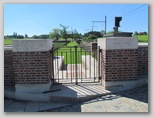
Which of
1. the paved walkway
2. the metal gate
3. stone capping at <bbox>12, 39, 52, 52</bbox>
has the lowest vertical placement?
the paved walkway

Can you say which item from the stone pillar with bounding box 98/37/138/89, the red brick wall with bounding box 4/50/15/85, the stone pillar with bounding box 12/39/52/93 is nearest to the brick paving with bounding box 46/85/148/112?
the stone pillar with bounding box 98/37/138/89

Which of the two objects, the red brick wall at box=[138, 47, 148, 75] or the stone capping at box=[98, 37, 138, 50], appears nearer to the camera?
the stone capping at box=[98, 37, 138, 50]

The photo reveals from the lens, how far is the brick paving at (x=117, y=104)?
414cm

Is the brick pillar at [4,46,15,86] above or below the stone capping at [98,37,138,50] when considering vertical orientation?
below

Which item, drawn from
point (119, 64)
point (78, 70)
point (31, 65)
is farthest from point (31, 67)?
point (78, 70)

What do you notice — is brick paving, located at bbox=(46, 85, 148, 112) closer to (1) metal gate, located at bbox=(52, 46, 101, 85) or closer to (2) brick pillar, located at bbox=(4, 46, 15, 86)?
(1) metal gate, located at bbox=(52, 46, 101, 85)

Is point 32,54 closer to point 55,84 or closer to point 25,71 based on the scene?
point 25,71

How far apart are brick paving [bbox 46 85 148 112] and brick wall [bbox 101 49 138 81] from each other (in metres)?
0.46

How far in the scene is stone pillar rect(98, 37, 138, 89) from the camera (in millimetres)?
4855

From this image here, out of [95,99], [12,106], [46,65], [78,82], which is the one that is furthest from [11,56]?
[95,99]

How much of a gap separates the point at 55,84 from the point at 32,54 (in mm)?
1238

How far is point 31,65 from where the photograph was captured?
4742 mm

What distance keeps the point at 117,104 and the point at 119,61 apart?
3.74 ft
